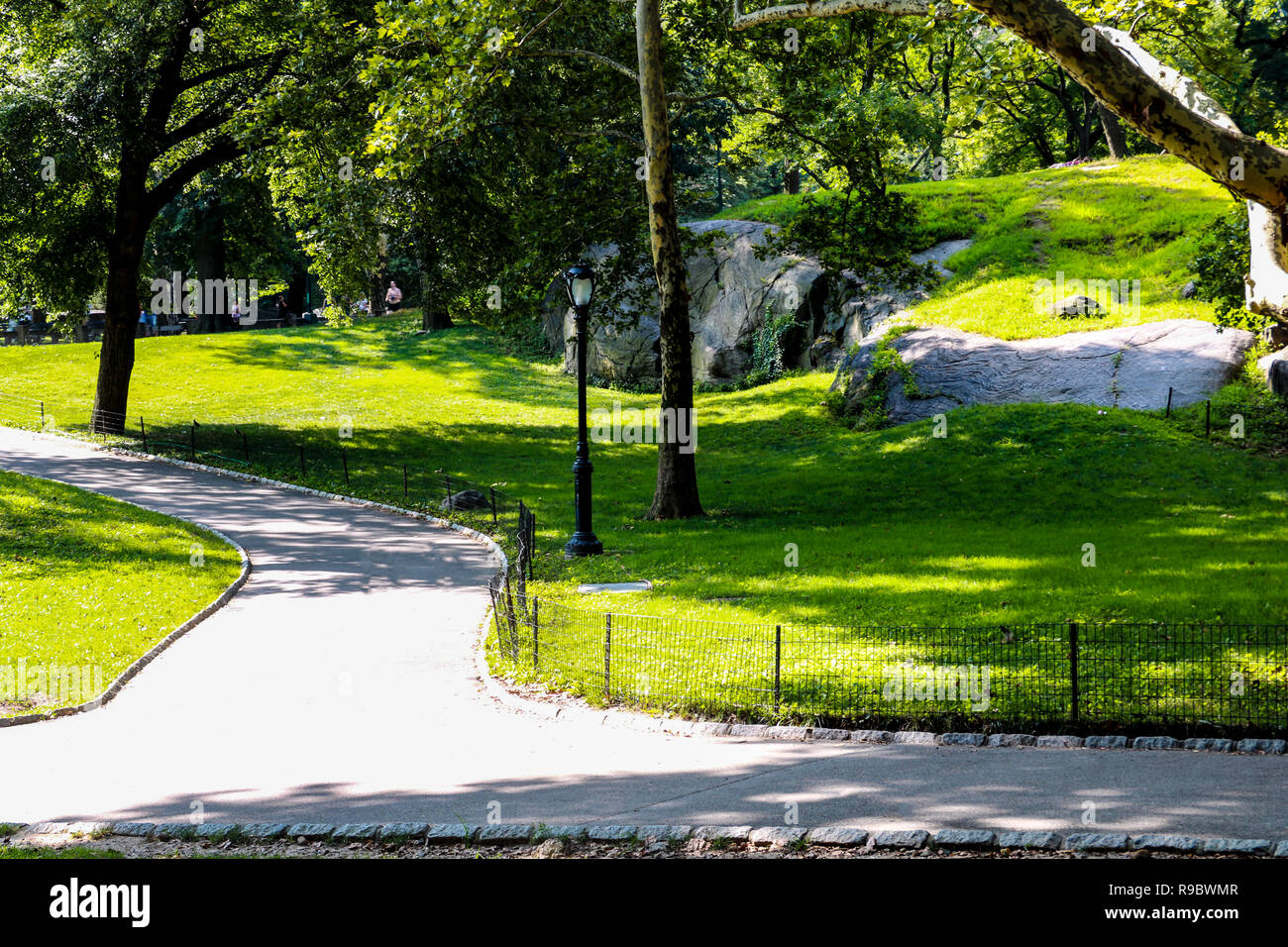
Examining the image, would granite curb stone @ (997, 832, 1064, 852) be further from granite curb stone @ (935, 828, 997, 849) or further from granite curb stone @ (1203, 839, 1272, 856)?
granite curb stone @ (1203, 839, 1272, 856)

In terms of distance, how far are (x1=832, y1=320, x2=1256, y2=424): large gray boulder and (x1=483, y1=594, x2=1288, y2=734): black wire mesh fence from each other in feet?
51.9

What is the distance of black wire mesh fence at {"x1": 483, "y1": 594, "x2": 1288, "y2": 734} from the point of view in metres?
10.4

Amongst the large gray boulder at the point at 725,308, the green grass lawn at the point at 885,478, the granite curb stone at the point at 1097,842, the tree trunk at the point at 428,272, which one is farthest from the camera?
the large gray boulder at the point at 725,308

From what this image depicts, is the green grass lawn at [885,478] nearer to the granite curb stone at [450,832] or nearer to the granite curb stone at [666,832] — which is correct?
the granite curb stone at [666,832]

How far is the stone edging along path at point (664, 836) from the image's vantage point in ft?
22.5

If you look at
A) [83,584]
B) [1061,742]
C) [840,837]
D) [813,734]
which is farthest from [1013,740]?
[83,584]

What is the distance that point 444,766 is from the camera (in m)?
9.91

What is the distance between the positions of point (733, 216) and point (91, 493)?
26452 millimetres

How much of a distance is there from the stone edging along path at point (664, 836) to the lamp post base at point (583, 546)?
1155 cm

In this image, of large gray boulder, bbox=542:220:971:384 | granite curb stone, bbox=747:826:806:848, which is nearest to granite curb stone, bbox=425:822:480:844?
granite curb stone, bbox=747:826:806:848

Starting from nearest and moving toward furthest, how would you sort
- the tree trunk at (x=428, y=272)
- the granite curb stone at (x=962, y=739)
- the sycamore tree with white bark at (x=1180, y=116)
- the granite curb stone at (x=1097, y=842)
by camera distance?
the granite curb stone at (x=1097, y=842) → the sycamore tree with white bark at (x=1180, y=116) → the granite curb stone at (x=962, y=739) → the tree trunk at (x=428, y=272)

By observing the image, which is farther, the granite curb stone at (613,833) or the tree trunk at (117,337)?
the tree trunk at (117,337)

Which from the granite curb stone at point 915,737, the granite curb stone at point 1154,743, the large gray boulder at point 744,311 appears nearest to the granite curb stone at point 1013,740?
the granite curb stone at point 915,737

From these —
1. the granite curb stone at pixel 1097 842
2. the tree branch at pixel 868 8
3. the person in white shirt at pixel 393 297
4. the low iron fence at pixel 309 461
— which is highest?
the person in white shirt at pixel 393 297
